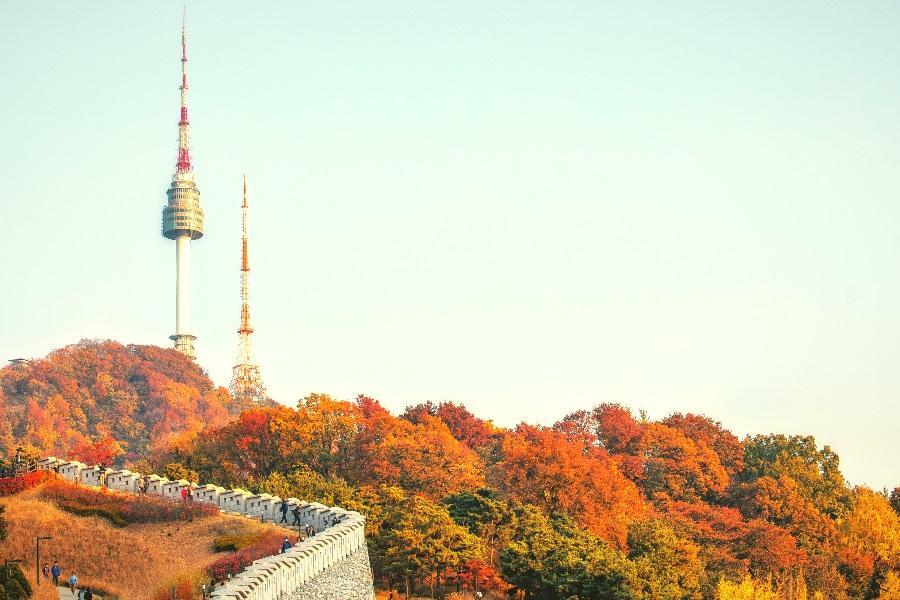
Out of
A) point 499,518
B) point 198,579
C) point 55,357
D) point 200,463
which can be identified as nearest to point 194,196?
point 55,357

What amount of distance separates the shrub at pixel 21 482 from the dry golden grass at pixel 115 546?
2.93 meters

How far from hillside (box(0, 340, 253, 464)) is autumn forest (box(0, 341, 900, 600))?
52.5m

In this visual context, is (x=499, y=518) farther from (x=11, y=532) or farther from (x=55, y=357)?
(x=55, y=357)

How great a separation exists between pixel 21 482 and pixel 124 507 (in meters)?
7.26

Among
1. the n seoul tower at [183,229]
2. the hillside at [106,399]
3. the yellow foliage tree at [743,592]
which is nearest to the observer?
the yellow foliage tree at [743,592]

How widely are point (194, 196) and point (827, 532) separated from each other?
386 ft

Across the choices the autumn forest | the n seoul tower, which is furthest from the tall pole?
the n seoul tower

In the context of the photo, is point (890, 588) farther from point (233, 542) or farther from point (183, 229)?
point (183, 229)

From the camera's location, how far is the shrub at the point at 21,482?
176ft

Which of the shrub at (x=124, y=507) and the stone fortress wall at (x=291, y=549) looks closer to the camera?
the stone fortress wall at (x=291, y=549)

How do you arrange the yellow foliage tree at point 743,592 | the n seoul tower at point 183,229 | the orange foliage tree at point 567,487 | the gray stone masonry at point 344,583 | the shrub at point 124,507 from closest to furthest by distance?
1. the gray stone masonry at point 344,583
2. the shrub at point 124,507
3. the yellow foliage tree at point 743,592
4. the orange foliage tree at point 567,487
5. the n seoul tower at point 183,229

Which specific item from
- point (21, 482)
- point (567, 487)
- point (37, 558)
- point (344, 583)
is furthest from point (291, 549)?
point (567, 487)

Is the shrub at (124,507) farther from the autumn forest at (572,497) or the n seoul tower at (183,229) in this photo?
the n seoul tower at (183,229)

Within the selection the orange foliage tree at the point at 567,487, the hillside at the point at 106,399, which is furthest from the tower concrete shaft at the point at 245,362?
the orange foliage tree at the point at 567,487
